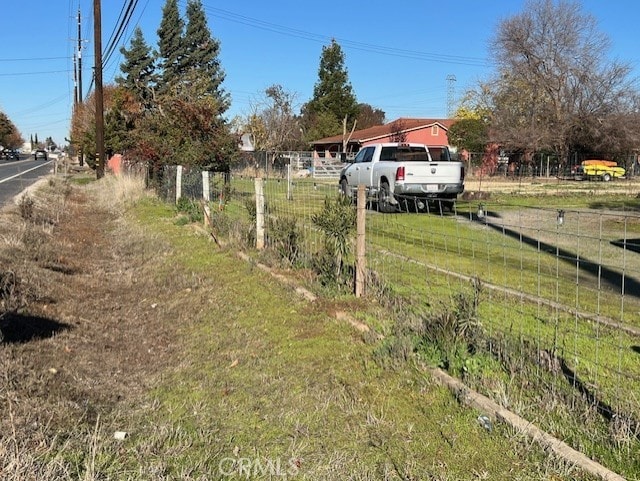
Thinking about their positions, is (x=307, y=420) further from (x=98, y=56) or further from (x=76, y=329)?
(x=98, y=56)

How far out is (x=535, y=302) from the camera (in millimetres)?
6320

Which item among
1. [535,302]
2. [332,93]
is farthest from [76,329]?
[332,93]

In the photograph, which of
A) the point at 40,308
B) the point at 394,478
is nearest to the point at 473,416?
the point at 394,478

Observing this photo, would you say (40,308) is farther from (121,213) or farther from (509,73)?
(509,73)

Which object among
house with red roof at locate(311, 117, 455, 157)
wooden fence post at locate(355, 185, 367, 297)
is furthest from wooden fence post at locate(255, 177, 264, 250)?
house with red roof at locate(311, 117, 455, 157)

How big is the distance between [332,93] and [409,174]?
61711mm

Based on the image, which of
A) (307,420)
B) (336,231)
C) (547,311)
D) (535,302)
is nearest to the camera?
(307,420)

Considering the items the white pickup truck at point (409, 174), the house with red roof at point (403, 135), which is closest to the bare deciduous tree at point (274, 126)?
the house with red roof at point (403, 135)

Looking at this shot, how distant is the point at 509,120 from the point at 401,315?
4593 centimetres

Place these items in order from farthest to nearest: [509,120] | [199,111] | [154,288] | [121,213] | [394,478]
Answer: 1. [509,120]
2. [199,111]
3. [121,213]
4. [154,288]
5. [394,478]

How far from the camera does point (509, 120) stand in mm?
47812

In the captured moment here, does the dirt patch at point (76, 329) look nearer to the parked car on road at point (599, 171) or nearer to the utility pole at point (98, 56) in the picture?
the utility pole at point (98, 56)

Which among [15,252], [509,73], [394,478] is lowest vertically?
[394,478]

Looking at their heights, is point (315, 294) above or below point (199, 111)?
below
